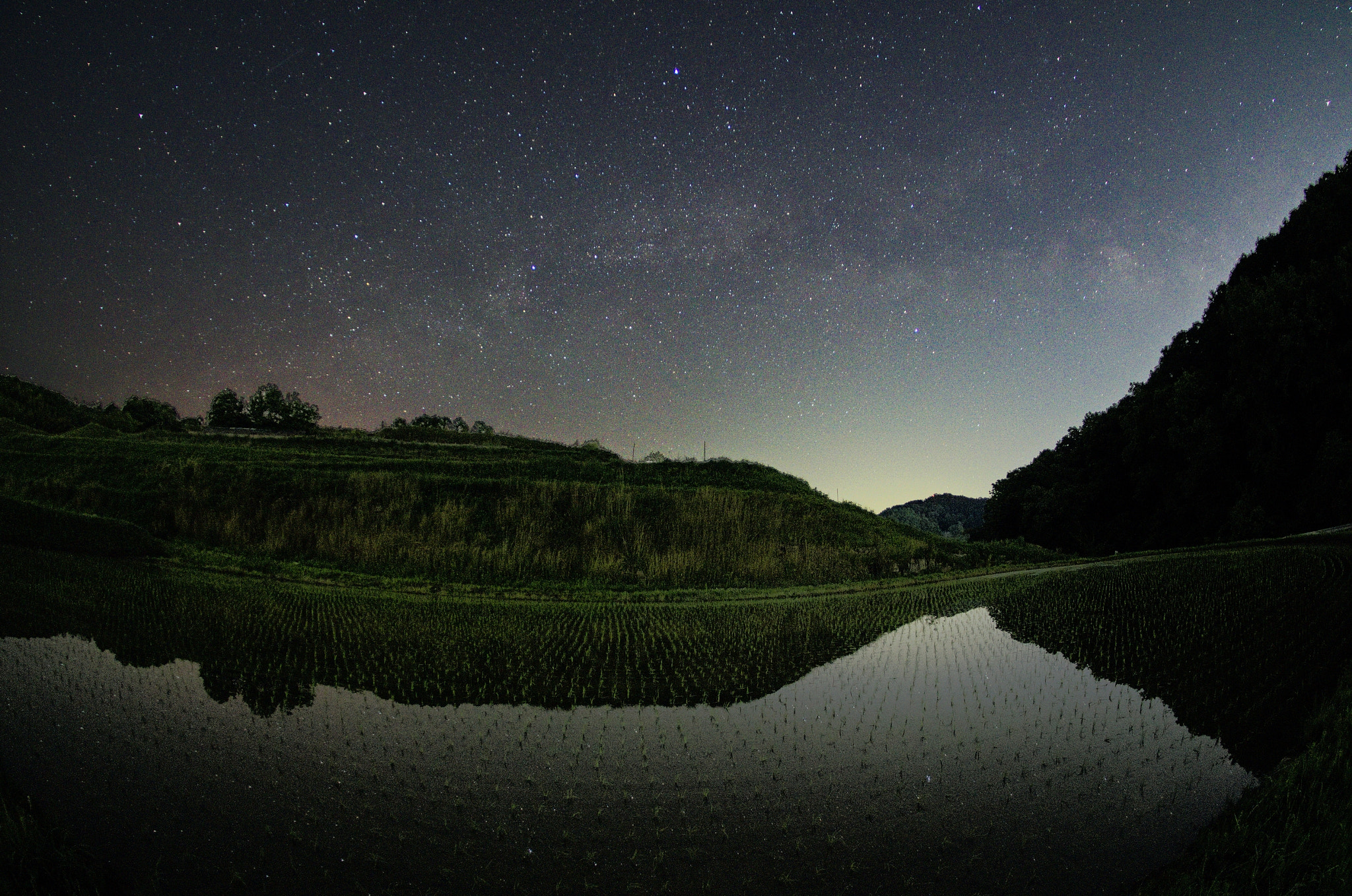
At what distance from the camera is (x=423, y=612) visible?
570 inches

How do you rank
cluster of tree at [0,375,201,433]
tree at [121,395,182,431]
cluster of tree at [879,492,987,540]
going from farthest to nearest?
cluster of tree at [879,492,987,540] < tree at [121,395,182,431] < cluster of tree at [0,375,201,433]

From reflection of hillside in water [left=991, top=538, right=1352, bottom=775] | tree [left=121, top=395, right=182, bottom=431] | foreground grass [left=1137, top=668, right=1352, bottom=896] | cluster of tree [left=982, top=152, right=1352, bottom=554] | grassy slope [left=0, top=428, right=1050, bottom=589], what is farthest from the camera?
tree [left=121, top=395, right=182, bottom=431]

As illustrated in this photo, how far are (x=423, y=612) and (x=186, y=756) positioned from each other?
7.97m

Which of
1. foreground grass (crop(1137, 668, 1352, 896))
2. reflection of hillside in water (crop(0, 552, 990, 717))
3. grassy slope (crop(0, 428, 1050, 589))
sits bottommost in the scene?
reflection of hillside in water (crop(0, 552, 990, 717))

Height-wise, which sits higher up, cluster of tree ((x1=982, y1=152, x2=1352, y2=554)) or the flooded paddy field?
cluster of tree ((x1=982, y1=152, x2=1352, y2=554))

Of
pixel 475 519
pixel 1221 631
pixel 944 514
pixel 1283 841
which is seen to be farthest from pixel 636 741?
pixel 944 514

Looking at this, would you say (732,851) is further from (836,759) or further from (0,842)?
(0,842)

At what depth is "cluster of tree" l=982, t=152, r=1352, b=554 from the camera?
28625mm

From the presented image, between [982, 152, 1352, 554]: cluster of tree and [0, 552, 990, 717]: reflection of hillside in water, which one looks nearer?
[0, 552, 990, 717]: reflection of hillside in water

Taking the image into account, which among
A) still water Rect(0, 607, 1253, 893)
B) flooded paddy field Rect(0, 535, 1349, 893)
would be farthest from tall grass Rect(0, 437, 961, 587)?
still water Rect(0, 607, 1253, 893)

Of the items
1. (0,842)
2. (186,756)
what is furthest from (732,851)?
(186,756)

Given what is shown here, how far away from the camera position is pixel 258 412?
5828 centimetres

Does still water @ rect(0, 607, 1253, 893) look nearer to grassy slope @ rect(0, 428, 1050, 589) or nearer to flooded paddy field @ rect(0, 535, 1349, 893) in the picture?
flooded paddy field @ rect(0, 535, 1349, 893)

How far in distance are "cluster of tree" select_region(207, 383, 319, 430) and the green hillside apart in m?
21.0
